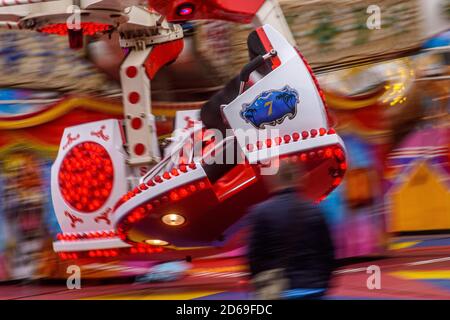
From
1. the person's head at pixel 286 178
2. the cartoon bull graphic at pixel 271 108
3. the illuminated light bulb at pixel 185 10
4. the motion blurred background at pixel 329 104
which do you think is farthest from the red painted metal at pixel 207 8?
the person's head at pixel 286 178

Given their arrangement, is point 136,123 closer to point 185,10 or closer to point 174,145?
point 174,145

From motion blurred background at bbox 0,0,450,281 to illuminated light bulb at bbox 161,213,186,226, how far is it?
40cm

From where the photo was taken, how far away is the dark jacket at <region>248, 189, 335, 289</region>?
202cm

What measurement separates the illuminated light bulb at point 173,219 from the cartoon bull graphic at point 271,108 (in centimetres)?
47

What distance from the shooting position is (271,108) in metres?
2.61

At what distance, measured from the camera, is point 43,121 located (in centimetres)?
343

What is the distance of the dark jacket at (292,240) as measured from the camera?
2.02m

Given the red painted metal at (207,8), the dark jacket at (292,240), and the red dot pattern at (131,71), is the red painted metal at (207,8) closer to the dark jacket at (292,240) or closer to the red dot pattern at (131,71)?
the red dot pattern at (131,71)

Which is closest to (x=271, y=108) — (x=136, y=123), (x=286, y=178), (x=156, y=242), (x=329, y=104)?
(x=329, y=104)

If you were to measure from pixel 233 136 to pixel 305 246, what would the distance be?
76 cm

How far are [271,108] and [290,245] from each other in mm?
715
